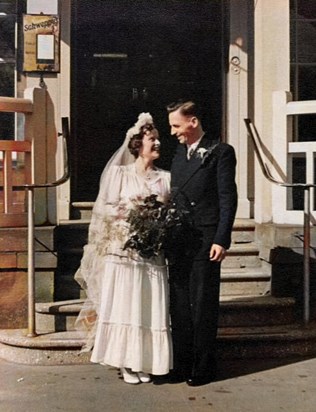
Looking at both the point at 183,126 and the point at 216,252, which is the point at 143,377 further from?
the point at 183,126

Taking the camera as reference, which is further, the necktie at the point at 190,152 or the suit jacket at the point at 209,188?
the necktie at the point at 190,152

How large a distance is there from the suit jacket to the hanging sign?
258cm

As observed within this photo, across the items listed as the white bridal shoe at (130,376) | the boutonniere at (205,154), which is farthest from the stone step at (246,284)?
the boutonniere at (205,154)

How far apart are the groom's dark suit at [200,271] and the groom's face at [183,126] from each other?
11cm

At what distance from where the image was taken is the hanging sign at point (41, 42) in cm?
646

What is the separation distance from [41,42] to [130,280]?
3004 mm

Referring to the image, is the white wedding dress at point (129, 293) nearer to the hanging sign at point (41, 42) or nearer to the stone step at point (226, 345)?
the stone step at point (226, 345)

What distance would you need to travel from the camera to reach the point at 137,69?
25.2ft


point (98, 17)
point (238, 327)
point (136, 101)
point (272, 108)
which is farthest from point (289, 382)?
point (98, 17)

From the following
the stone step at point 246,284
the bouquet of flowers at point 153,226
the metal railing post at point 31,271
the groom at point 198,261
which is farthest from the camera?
the stone step at point 246,284

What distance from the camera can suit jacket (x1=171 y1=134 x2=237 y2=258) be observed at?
180 inches

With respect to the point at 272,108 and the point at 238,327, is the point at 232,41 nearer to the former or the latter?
the point at 272,108

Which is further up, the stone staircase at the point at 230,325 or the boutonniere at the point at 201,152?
the boutonniere at the point at 201,152

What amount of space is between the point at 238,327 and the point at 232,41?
3398 mm
